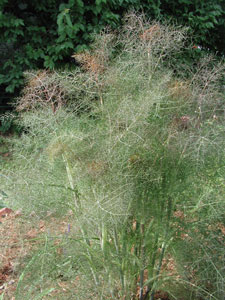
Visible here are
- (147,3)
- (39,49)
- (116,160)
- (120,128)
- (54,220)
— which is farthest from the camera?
(147,3)

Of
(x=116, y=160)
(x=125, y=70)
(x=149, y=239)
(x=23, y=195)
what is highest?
(x=125, y=70)

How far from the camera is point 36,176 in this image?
1.75m

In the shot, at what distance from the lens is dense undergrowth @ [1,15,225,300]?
1546 mm

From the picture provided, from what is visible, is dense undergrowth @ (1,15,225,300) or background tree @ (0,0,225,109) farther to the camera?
background tree @ (0,0,225,109)

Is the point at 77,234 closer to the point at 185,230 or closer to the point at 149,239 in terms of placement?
the point at 149,239

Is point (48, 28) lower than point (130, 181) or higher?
higher

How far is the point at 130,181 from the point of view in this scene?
1.54 meters

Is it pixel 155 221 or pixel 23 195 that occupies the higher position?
pixel 23 195

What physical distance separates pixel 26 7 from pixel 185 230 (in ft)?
11.8

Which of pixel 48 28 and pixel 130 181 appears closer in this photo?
pixel 130 181

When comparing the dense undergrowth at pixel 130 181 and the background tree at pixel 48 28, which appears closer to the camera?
the dense undergrowth at pixel 130 181

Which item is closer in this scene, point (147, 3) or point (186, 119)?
point (186, 119)

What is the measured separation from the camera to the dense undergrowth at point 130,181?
1546mm

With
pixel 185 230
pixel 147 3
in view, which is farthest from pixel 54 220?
Result: pixel 147 3
